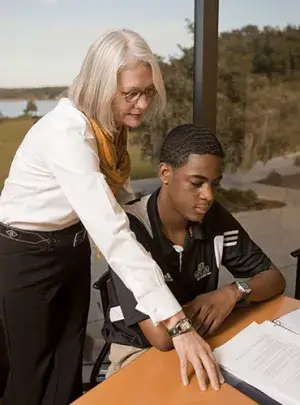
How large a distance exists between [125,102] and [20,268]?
2.00 feet

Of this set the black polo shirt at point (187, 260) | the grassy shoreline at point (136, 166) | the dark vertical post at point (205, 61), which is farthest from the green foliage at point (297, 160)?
the black polo shirt at point (187, 260)

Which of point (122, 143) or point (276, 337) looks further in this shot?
point (122, 143)

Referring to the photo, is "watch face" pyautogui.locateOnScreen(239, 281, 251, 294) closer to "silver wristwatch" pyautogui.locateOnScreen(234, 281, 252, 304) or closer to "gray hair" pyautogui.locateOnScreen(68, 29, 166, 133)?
"silver wristwatch" pyautogui.locateOnScreen(234, 281, 252, 304)

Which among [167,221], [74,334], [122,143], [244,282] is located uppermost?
[122,143]

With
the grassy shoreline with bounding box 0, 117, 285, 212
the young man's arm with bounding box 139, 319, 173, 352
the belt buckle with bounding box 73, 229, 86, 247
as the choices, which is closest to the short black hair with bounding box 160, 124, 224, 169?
the belt buckle with bounding box 73, 229, 86, 247

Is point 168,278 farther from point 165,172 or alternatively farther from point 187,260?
point 165,172

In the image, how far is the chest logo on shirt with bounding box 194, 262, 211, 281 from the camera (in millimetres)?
1547

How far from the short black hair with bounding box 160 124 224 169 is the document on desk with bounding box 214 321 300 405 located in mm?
508

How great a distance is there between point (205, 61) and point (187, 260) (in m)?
0.92

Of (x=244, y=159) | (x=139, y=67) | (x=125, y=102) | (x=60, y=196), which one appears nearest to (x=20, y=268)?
(x=60, y=196)

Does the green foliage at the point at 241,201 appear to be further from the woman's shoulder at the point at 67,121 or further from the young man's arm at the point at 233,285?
the woman's shoulder at the point at 67,121

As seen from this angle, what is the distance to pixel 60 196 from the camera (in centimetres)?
147

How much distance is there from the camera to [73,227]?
5.23 ft

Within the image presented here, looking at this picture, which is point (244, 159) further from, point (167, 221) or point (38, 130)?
point (38, 130)
